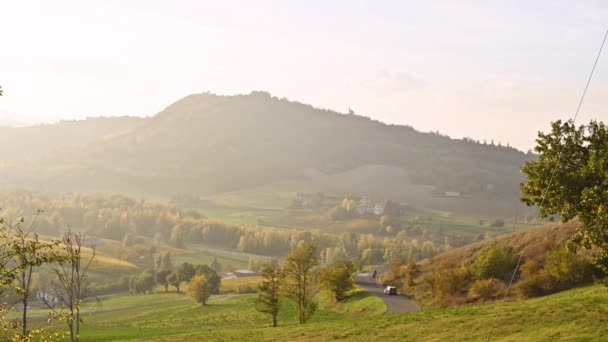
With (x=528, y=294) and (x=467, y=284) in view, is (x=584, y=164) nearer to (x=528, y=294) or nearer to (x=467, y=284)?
(x=528, y=294)

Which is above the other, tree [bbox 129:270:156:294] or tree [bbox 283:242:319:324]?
tree [bbox 283:242:319:324]

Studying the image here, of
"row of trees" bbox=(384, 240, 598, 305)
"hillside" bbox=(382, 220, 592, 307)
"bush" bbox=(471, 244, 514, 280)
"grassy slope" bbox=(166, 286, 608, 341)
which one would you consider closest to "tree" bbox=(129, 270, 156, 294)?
"hillside" bbox=(382, 220, 592, 307)

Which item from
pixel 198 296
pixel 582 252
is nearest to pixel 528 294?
pixel 582 252

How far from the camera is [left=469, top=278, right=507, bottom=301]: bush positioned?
7881cm

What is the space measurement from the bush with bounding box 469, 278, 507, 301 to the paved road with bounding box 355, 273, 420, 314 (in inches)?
336

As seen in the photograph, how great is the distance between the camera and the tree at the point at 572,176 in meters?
36.5

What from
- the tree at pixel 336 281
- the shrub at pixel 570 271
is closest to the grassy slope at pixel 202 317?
the tree at pixel 336 281

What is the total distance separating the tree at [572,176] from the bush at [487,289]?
40714 mm

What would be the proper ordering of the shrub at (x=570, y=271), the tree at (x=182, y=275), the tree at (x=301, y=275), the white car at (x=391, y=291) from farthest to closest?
the tree at (x=182, y=275) < the white car at (x=391, y=291) < the tree at (x=301, y=275) < the shrub at (x=570, y=271)

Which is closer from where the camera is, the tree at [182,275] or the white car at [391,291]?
the white car at [391,291]

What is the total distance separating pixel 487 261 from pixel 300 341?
41320mm

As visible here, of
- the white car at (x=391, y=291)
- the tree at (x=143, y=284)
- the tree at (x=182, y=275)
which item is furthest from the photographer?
the tree at (x=143, y=284)

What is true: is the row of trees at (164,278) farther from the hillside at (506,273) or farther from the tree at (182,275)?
the hillside at (506,273)

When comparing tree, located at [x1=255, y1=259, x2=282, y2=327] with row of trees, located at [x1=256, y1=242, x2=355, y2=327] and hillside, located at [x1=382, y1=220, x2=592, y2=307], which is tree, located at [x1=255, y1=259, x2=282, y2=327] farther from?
hillside, located at [x1=382, y1=220, x2=592, y2=307]
